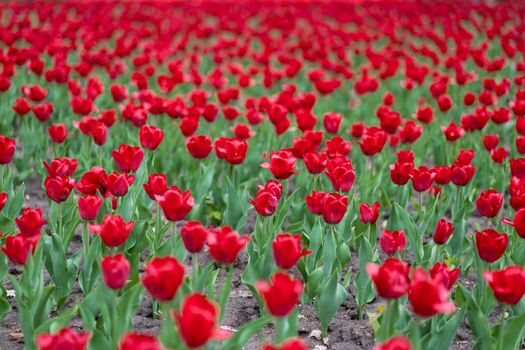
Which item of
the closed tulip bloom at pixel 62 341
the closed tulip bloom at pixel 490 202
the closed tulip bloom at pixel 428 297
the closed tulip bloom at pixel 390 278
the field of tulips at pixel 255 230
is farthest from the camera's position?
the closed tulip bloom at pixel 490 202

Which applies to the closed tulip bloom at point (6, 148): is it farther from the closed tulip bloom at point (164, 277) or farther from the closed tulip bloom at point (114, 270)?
the closed tulip bloom at point (164, 277)

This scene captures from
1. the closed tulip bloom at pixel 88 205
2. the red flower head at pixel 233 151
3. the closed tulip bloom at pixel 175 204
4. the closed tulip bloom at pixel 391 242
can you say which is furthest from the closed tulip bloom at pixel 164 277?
the red flower head at pixel 233 151

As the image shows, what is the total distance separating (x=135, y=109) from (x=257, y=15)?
→ 7893 millimetres

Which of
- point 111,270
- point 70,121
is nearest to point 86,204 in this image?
point 111,270

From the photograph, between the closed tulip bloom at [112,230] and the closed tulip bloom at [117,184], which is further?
the closed tulip bloom at [117,184]

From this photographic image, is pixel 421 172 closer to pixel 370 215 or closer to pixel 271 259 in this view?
pixel 370 215

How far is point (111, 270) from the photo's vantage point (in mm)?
2295

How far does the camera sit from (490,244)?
2703mm

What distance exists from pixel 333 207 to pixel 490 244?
25.7 inches

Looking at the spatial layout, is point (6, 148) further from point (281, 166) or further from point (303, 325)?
point (303, 325)

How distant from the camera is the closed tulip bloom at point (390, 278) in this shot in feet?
7.34

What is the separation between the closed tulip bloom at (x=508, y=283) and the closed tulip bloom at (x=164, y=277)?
0.94 metres

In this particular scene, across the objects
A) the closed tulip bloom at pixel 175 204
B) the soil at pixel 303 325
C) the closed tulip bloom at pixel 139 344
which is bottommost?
the soil at pixel 303 325

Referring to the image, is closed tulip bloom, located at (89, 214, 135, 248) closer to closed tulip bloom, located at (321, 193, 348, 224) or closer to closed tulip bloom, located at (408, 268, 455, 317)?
closed tulip bloom, located at (321, 193, 348, 224)
